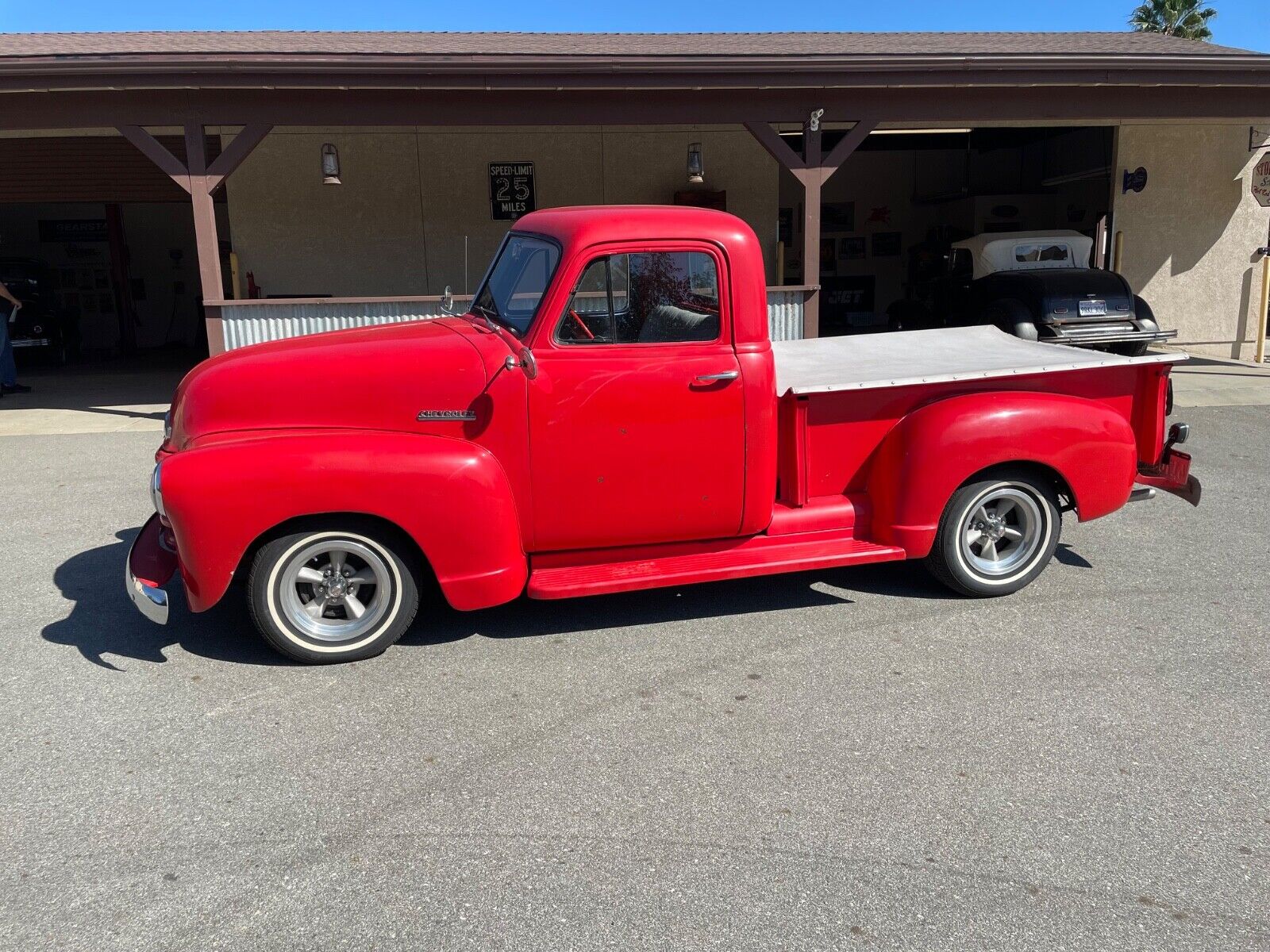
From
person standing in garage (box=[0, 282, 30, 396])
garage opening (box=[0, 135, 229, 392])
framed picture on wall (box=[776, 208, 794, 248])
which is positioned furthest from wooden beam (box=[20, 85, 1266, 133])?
framed picture on wall (box=[776, 208, 794, 248])

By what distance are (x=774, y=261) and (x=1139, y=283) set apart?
5.23 m

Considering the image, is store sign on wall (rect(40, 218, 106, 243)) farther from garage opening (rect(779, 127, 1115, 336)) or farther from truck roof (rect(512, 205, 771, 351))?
truck roof (rect(512, 205, 771, 351))

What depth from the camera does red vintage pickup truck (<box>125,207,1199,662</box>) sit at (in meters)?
4.14

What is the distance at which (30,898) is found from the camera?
282cm

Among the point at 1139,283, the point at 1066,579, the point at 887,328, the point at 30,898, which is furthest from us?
the point at 887,328

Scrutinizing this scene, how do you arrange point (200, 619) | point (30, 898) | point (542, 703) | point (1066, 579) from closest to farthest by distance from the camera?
point (30, 898), point (542, 703), point (200, 619), point (1066, 579)

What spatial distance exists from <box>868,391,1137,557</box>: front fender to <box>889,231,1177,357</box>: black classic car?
20.6 ft

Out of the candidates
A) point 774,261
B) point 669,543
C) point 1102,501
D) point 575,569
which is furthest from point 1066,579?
point 774,261

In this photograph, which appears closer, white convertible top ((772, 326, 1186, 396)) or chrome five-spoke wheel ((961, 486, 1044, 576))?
white convertible top ((772, 326, 1186, 396))

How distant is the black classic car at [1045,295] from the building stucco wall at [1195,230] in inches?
71.3

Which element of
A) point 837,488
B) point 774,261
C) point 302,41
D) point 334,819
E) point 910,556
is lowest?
point 334,819

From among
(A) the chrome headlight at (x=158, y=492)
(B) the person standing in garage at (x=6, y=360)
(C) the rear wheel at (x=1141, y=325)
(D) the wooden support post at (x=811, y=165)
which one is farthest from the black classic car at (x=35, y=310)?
(C) the rear wheel at (x=1141, y=325)

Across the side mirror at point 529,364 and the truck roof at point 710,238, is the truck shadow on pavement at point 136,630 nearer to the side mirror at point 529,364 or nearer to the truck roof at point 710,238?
the side mirror at point 529,364

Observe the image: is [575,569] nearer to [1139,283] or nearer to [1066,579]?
[1066,579]
